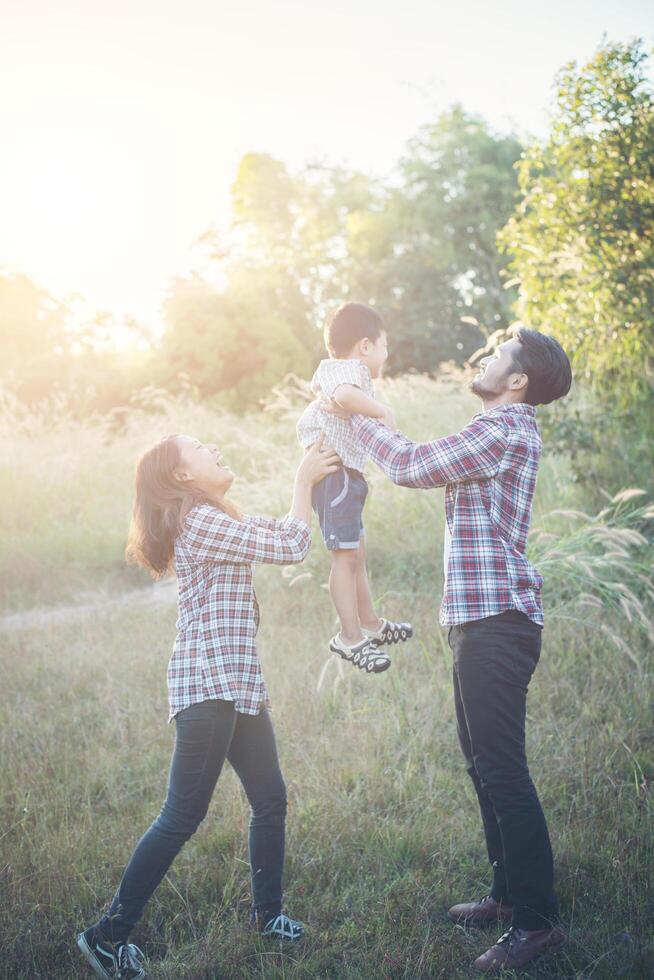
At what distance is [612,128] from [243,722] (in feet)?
19.3

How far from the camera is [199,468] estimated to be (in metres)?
3.20

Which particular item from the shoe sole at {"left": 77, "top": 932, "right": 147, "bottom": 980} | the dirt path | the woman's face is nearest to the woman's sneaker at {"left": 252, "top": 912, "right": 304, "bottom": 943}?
the shoe sole at {"left": 77, "top": 932, "right": 147, "bottom": 980}

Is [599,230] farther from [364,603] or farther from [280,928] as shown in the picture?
[280,928]

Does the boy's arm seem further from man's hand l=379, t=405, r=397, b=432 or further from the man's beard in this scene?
the man's beard

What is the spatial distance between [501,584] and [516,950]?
1.36 meters

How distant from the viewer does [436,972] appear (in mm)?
3096

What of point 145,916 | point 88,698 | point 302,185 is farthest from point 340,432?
point 302,185

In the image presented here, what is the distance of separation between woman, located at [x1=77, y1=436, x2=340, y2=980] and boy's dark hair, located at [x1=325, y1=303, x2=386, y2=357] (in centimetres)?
44

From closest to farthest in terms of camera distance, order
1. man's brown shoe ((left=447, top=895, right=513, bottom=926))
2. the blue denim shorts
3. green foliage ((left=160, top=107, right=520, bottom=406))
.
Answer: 1. the blue denim shorts
2. man's brown shoe ((left=447, top=895, right=513, bottom=926))
3. green foliage ((left=160, top=107, right=520, bottom=406))

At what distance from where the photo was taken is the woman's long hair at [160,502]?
3.20 m

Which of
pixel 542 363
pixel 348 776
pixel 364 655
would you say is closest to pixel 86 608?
pixel 348 776

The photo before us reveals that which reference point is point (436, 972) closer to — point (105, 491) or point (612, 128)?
point (612, 128)

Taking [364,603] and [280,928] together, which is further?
[364,603]

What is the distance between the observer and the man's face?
3029mm
